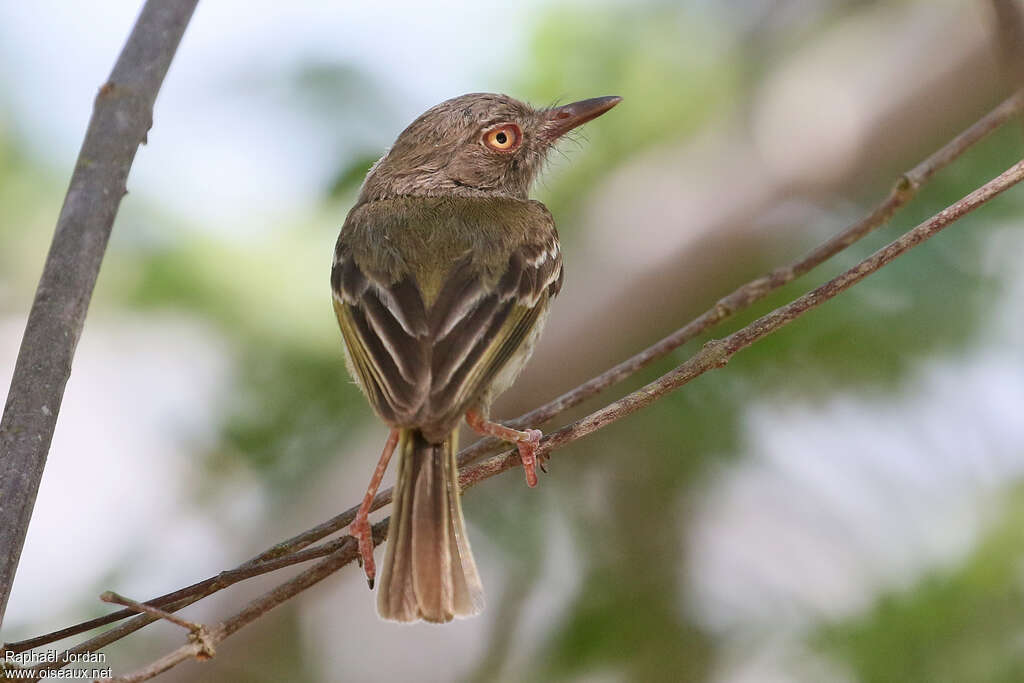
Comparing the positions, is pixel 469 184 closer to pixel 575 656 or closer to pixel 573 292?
pixel 573 292

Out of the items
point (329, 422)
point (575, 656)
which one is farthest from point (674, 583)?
point (329, 422)

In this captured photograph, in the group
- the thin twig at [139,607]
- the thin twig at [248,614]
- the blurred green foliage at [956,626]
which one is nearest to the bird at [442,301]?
the thin twig at [248,614]

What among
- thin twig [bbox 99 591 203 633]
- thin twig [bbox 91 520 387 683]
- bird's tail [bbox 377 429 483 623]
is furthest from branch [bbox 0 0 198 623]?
bird's tail [bbox 377 429 483 623]

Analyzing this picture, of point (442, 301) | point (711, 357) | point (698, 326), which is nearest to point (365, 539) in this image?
point (442, 301)

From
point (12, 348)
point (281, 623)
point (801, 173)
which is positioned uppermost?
point (12, 348)

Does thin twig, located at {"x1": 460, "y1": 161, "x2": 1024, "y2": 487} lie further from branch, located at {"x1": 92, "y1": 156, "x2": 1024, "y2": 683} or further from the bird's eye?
the bird's eye

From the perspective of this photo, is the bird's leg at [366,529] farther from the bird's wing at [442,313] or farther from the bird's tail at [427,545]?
the bird's wing at [442,313]

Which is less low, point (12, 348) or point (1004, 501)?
point (12, 348)
